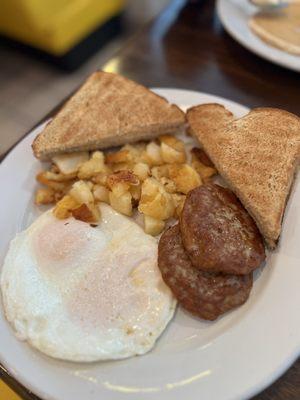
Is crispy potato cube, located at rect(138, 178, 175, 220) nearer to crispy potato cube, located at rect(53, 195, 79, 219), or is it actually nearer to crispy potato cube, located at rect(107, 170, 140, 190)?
crispy potato cube, located at rect(107, 170, 140, 190)

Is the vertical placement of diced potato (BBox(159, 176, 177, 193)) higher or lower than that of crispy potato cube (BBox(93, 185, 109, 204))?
lower

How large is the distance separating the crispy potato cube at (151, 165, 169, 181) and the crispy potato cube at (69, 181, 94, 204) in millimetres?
264

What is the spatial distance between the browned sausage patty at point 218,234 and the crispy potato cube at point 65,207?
1.47 feet

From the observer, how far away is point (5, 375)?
4.22 feet

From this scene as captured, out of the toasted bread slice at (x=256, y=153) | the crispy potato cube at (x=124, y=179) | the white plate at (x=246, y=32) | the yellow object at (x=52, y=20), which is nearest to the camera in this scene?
the toasted bread slice at (x=256, y=153)

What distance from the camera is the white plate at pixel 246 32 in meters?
1.95

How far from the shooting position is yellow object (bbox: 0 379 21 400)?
4.12ft

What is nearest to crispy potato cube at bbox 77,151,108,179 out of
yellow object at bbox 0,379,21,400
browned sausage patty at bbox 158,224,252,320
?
browned sausage patty at bbox 158,224,252,320

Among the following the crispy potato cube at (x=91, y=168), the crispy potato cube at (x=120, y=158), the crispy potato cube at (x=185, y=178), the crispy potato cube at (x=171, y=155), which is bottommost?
the crispy potato cube at (x=185, y=178)

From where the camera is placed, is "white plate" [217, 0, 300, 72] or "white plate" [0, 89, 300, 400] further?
"white plate" [217, 0, 300, 72]

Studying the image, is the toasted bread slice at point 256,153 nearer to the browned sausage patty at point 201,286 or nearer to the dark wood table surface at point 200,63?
the browned sausage patty at point 201,286

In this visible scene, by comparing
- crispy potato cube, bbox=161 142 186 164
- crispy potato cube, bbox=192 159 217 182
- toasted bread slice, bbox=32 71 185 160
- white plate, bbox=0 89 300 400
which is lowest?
white plate, bbox=0 89 300 400

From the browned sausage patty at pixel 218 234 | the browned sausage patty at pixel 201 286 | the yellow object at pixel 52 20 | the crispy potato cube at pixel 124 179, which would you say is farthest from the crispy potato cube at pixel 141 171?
the yellow object at pixel 52 20

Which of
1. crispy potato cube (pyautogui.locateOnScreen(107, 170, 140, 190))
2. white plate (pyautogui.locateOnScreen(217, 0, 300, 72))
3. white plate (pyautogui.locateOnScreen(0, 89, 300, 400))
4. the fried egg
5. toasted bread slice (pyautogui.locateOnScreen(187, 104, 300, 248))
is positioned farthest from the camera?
white plate (pyautogui.locateOnScreen(217, 0, 300, 72))
